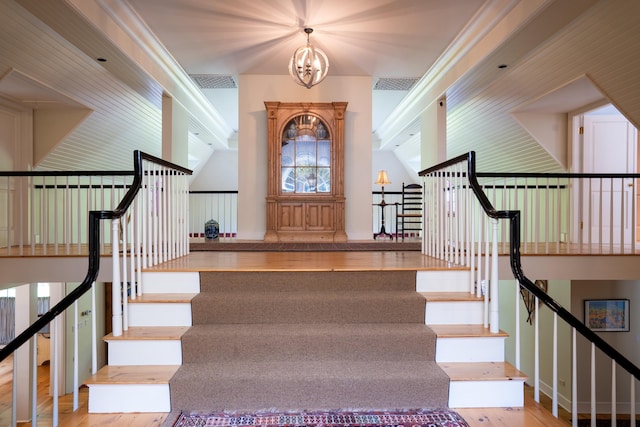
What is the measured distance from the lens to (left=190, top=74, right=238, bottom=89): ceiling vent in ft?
22.0

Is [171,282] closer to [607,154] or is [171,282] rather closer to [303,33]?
[303,33]

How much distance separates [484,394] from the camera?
96.0 inches

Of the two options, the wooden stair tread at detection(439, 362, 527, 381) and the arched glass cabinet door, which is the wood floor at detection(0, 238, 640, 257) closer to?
the arched glass cabinet door

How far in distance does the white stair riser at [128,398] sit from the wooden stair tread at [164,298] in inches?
26.6

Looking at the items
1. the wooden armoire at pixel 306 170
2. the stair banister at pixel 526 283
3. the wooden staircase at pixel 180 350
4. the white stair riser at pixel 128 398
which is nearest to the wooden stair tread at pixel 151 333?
the wooden staircase at pixel 180 350

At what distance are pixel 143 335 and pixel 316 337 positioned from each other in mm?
1151

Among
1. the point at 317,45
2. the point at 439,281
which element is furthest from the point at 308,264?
the point at 317,45

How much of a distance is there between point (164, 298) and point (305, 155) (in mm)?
3795

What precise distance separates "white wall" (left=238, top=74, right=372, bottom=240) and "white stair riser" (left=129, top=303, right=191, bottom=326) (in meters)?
Answer: 3.75

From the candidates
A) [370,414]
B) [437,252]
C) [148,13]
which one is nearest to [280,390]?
[370,414]

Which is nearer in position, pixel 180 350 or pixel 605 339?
pixel 180 350

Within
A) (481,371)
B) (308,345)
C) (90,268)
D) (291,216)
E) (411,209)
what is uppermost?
(411,209)

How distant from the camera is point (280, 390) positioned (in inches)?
95.7

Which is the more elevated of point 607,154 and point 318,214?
point 607,154
